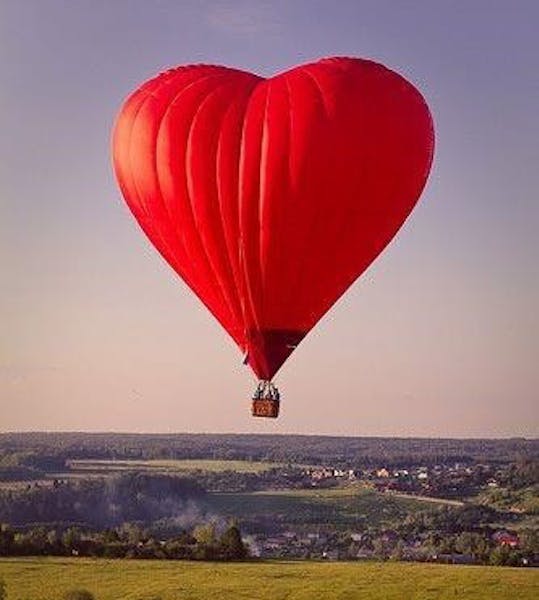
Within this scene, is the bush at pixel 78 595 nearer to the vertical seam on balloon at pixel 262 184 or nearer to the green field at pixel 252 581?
the green field at pixel 252 581

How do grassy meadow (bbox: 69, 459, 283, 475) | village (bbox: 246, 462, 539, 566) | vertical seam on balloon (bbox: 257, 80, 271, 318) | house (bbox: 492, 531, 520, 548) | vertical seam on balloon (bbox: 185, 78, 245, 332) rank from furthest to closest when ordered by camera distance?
grassy meadow (bbox: 69, 459, 283, 475), house (bbox: 492, 531, 520, 548), village (bbox: 246, 462, 539, 566), vertical seam on balloon (bbox: 185, 78, 245, 332), vertical seam on balloon (bbox: 257, 80, 271, 318)

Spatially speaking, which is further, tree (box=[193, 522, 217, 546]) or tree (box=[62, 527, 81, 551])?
tree (box=[193, 522, 217, 546])

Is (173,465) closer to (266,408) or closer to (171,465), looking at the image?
(171,465)

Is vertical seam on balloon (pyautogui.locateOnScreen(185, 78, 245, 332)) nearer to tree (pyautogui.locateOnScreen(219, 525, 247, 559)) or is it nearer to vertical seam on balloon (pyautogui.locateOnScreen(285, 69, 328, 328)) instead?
vertical seam on balloon (pyautogui.locateOnScreen(285, 69, 328, 328))

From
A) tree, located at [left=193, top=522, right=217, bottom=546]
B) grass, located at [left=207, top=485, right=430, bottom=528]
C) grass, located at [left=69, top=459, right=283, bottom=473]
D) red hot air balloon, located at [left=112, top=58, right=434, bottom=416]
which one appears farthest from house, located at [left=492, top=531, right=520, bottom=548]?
red hot air balloon, located at [left=112, top=58, right=434, bottom=416]

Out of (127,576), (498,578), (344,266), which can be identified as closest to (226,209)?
(344,266)
